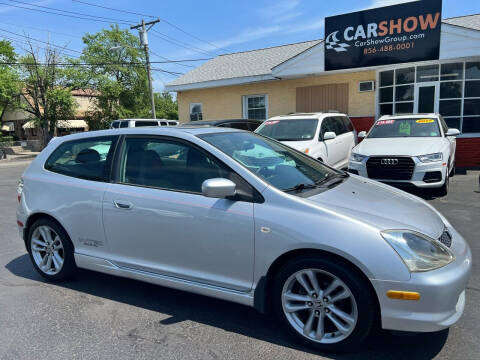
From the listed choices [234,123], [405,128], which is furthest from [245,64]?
[405,128]

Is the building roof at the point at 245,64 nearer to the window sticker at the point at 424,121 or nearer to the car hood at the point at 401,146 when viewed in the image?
the window sticker at the point at 424,121

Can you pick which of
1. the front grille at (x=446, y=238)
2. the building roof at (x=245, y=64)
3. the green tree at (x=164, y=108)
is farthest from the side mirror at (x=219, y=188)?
the green tree at (x=164, y=108)

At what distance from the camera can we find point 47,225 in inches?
159

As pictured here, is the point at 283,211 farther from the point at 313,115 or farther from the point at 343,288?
the point at 313,115

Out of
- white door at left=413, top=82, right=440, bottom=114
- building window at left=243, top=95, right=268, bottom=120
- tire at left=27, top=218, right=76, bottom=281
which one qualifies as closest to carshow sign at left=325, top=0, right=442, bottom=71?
white door at left=413, top=82, right=440, bottom=114

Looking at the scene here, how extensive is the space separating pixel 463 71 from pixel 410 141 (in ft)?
17.3

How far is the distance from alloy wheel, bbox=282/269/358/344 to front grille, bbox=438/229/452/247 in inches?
32.0

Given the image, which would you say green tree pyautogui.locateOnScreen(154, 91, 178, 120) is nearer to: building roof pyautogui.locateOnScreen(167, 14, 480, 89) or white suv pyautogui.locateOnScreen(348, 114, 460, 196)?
building roof pyautogui.locateOnScreen(167, 14, 480, 89)

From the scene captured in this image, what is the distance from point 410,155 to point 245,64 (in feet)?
37.0

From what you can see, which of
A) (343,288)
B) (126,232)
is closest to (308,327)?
(343,288)

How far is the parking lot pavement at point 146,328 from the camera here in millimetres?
2783

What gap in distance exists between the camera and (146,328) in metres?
3.16

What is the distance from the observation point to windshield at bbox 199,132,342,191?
318cm

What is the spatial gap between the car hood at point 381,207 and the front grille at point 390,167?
13.6 feet
